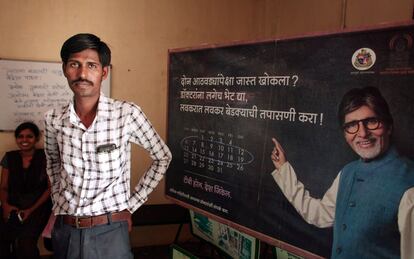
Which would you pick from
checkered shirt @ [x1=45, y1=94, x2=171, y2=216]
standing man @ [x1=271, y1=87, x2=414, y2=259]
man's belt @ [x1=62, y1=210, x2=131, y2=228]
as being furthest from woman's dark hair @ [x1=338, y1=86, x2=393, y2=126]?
man's belt @ [x1=62, y1=210, x2=131, y2=228]

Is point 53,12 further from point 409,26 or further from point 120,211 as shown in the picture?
point 409,26

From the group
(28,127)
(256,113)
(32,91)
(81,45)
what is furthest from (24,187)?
(256,113)

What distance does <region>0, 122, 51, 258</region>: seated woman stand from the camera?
273 centimetres

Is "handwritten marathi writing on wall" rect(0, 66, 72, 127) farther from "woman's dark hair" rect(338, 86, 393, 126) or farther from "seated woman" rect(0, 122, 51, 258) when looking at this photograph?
"woman's dark hair" rect(338, 86, 393, 126)

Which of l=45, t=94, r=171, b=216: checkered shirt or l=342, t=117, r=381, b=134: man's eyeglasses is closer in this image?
l=342, t=117, r=381, b=134: man's eyeglasses

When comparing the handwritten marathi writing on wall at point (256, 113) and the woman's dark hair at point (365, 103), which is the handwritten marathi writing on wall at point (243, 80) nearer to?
the handwritten marathi writing on wall at point (256, 113)

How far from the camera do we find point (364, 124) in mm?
1271

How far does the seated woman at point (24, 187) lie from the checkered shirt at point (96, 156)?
4.36 ft

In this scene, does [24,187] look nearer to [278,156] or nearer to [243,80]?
[243,80]

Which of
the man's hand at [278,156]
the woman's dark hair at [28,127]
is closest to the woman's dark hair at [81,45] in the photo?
the man's hand at [278,156]

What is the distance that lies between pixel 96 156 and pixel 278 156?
2.62ft

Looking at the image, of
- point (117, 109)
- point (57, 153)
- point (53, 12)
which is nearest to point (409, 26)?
point (117, 109)

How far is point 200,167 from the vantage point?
1948 mm

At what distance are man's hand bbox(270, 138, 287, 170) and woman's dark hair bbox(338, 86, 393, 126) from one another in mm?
302
